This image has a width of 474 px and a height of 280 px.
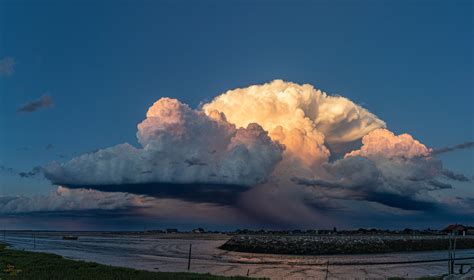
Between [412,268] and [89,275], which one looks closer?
[89,275]

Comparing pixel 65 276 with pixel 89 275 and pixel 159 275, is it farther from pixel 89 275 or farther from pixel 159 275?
pixel 159 275

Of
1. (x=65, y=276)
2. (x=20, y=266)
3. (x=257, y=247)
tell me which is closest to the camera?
(x=65, y=276)

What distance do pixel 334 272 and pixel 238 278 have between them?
22.2 metres

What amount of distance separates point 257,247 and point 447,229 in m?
60.5

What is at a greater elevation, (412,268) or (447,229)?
(447,229)

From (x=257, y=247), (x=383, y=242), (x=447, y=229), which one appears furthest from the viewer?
(x=383, y=242)

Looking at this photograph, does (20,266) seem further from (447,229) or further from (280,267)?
(447,229)

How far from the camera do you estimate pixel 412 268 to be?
6562 cm

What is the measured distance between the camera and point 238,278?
42.8 metres

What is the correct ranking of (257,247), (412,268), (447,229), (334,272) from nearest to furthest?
(447,229), (334,272), (412,268), (257,247)

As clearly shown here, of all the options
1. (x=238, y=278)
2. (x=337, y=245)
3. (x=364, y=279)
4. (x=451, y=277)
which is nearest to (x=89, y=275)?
(x=238, y=278)

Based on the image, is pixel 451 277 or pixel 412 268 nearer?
pixel 451 277

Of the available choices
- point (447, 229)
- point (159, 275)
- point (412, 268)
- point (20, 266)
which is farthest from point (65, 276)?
point (412, 268)

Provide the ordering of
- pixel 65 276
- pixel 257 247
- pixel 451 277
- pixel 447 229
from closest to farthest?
pixel 451 277 < pixel 65 276 < pixel 447 229 < pixel 257 247
